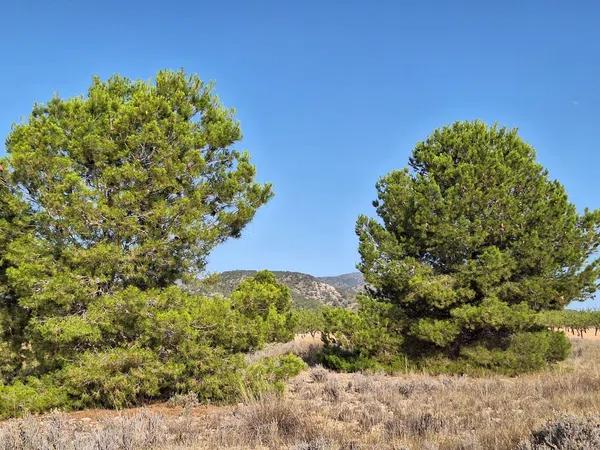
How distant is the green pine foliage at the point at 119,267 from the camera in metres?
9.98

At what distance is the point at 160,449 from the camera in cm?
552

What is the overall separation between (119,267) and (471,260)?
9.84 meters

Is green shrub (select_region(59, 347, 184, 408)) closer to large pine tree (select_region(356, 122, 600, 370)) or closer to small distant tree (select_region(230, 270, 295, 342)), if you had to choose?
small distant tree (select_region(230, 270, 295, 342))

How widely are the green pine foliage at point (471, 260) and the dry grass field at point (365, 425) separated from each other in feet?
16.9

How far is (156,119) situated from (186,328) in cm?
428

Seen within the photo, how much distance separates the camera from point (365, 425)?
7.20 meters

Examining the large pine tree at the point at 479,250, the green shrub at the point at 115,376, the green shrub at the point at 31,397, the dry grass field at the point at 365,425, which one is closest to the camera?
the dry grass field at the point at 365,425

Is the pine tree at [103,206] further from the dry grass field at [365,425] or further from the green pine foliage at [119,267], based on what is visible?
the dry grass field at [365,425]

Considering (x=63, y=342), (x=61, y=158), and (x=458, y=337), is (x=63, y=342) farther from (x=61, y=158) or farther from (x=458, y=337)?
(x=458, y=337)

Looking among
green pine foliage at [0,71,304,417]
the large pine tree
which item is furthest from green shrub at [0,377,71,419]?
the large pine tree

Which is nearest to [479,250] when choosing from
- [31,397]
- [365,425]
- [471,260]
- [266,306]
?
[471,260]

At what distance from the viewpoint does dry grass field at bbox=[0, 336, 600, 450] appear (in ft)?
18.1

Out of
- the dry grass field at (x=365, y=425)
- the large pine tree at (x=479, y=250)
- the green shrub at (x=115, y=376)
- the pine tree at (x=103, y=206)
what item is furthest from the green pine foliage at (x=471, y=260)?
the green shrub at (x=115, y=376)

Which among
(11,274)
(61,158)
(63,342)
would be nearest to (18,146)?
(61,158)
